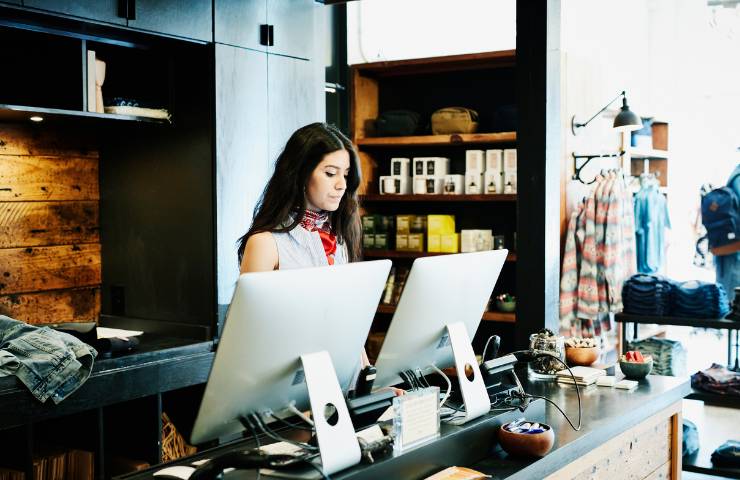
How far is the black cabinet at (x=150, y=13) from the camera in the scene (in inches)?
130

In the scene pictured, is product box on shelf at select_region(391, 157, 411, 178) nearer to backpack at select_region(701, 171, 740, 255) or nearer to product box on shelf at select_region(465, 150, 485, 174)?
product box on shelf at select_region(465, 150, 485, 174)

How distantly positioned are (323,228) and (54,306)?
1.77 m

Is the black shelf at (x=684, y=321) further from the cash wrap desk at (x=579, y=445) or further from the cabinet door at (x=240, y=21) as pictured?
the cabinet door at (x=240, y=21)

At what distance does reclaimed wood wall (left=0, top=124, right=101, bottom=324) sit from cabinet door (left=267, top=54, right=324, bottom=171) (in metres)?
0.89

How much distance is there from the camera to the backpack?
674 centimetres

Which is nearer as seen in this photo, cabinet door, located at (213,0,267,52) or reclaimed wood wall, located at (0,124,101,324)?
reclaimed wood wall, located at (0,124,101,324)

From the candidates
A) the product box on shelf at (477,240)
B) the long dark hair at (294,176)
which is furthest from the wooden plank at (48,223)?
the product box on shelf at (477,240)

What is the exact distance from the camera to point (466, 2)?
6.02 metres

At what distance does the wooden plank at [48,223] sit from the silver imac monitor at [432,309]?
93.2 inches

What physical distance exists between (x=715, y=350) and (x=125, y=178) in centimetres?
618

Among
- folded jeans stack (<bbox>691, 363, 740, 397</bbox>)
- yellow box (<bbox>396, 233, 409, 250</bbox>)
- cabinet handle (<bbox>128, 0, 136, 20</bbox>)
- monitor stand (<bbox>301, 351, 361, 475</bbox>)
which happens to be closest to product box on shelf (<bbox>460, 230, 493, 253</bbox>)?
yellow box (<bbox>396, 233, 409, 250</bbox>)

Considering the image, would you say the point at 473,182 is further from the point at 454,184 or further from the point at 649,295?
the point at 649,295

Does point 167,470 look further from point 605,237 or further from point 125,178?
point 605,237

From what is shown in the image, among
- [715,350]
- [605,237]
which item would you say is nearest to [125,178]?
[605,237]
